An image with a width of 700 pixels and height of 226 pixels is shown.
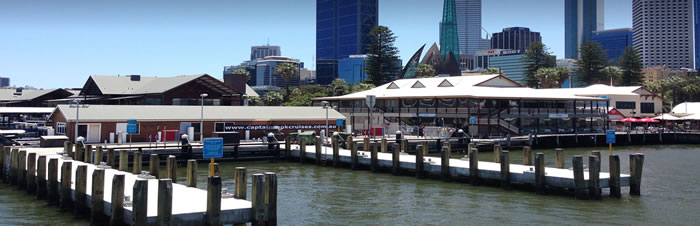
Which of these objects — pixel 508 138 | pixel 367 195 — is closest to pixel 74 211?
pixel 367 195

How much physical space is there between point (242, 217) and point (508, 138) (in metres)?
40.9

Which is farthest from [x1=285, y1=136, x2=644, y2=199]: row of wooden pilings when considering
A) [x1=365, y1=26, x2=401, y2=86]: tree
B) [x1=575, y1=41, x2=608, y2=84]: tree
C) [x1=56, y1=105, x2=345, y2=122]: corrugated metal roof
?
[x1=575, y1=41, x2=608, y2=84]: tree

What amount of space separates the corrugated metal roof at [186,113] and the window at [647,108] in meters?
60.5

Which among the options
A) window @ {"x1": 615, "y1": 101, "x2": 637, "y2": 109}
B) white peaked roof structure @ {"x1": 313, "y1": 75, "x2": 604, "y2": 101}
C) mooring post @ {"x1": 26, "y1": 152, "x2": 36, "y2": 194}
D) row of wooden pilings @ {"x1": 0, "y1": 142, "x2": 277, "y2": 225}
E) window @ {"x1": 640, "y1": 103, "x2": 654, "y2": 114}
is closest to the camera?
row of wooden pilings @ {"x1": 0, "y1": 142, "x2": 277, "y2": 225}

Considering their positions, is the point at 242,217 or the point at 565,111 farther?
the point at 565,111

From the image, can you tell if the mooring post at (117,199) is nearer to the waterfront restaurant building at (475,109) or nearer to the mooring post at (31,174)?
the mooring post at (31,174)

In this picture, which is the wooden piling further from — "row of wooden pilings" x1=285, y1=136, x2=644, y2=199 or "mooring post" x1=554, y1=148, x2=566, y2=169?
"mooring post" x1=554, y1=148, x2=566, y2=169

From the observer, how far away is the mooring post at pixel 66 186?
78.5 feet

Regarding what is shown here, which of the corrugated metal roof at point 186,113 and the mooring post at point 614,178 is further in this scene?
the corrugated metal roof at point 186,113

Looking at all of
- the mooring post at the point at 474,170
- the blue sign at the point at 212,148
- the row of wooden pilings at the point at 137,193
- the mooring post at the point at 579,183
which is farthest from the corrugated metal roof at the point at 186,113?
the mooring post at the point at 579,183

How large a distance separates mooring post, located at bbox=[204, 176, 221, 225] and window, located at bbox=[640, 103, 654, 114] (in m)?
95.2

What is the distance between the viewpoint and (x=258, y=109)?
5894 centimetres

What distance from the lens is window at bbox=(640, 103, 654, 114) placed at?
10006 cm

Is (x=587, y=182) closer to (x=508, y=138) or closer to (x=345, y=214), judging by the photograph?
(x=345, y=214)
